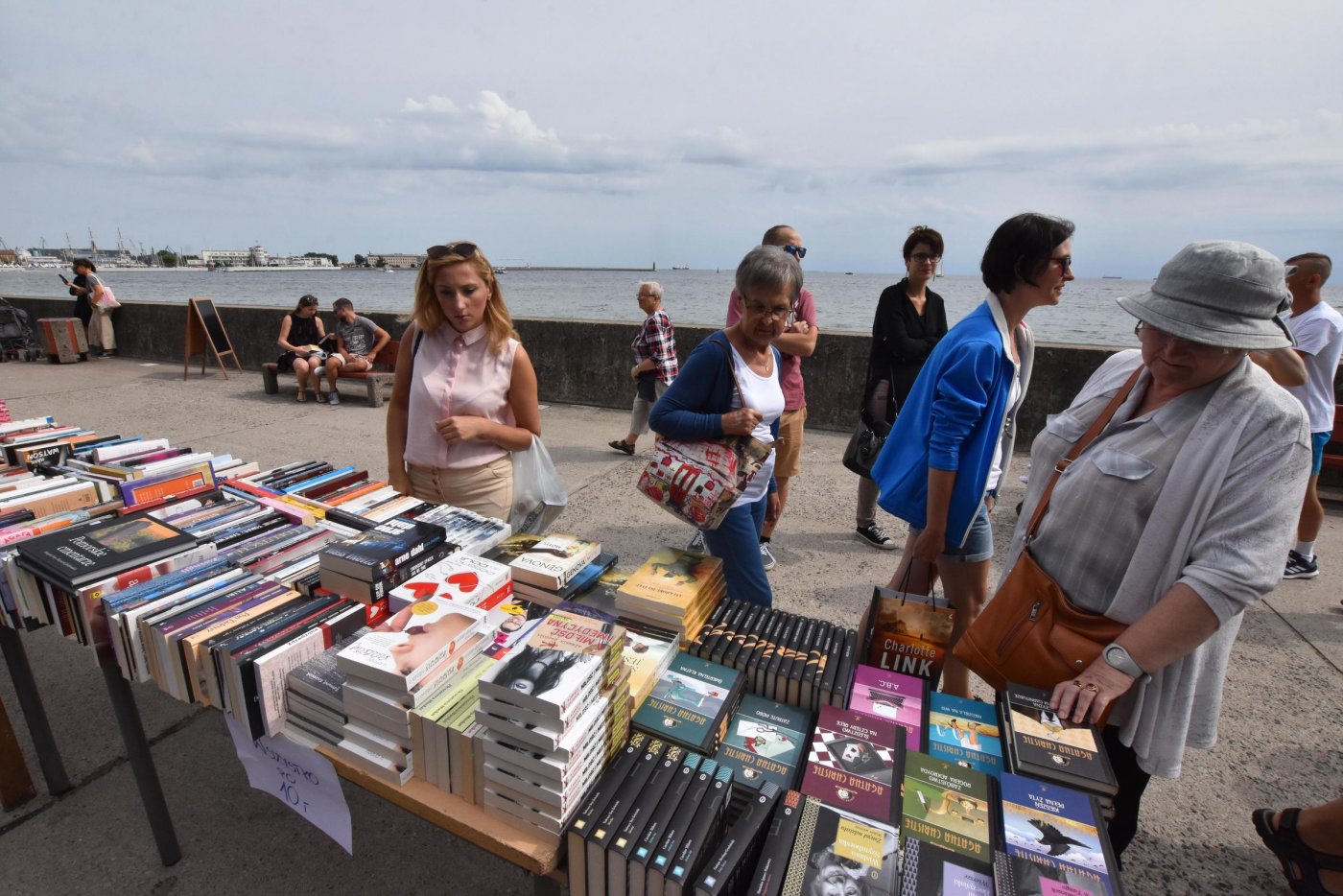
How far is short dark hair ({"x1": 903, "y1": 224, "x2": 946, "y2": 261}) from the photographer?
3842 millimetres

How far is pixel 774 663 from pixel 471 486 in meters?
1.61

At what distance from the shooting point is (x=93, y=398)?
8234 mm

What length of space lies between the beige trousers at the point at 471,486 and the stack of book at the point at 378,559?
2.40ft

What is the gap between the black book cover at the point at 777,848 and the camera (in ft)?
3.63

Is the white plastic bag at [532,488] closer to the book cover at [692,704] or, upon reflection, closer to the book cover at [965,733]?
the book cover at [692,704]

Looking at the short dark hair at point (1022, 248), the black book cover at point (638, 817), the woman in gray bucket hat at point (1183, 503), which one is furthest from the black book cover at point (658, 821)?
the short dark hair at point (1022, 248)

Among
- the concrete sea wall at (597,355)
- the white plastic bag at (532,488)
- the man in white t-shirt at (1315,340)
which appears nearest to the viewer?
the white plastic bag at (532,488)

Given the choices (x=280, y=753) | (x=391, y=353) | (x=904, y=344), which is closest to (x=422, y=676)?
(x=280, y=753)

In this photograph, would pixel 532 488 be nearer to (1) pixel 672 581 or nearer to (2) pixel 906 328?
(1) pixel 672 581

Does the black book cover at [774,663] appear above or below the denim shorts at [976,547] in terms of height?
below

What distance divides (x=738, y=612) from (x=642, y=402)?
4365 mm

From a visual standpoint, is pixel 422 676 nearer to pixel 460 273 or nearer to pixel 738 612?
pixel 738 612

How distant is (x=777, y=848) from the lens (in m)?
1.17

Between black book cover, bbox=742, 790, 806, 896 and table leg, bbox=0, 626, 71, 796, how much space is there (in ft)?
8.49
